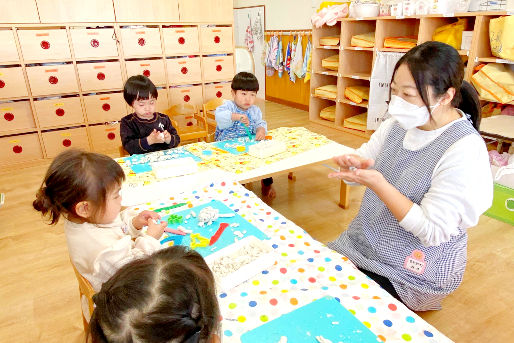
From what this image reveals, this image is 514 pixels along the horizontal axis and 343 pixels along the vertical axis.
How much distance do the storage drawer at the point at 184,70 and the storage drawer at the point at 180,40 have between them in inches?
3.8

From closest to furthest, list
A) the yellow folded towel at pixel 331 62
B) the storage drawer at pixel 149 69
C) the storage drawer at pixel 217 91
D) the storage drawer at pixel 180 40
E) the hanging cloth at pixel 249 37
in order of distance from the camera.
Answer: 1. the storage drawer at pixel 149 69
2. the storage drawer at pixel 180 40
3. the storage drawer at pixel 217 91
4. the yellow folded towel at pixel 331 62
5. the hanging cloth at pixel 249 37

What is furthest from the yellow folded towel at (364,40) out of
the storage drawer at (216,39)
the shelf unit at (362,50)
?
the storage drawer at (216,39)

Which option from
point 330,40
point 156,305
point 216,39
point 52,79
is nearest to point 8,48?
point 52,79

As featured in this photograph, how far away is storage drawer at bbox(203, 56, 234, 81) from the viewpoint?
4.58 metres

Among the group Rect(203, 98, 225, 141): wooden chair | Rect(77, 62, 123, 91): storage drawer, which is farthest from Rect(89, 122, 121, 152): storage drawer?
Rect(203, 98, 225, 141): wooden chair

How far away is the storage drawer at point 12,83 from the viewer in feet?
11.8

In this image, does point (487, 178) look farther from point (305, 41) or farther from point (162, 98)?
point (305, 41)

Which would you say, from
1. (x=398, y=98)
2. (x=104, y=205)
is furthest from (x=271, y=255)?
(x=398, y=98)

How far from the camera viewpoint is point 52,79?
380 centimetres

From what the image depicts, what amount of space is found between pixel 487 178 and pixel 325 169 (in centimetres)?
244

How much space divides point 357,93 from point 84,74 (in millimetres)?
3369

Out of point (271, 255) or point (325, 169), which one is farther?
point (325, 169)

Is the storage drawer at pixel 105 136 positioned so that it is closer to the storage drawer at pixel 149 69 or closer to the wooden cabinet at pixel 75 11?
the storage drawer at pixel 149 69

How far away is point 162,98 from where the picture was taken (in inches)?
172
